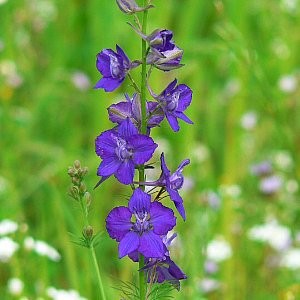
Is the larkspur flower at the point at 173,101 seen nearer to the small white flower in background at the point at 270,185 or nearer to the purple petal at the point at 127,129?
the purple petal at the point at 127,129

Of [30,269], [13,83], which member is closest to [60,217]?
[30,269]

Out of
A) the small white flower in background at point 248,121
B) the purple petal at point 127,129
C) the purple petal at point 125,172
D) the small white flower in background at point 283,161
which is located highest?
the small white flower in background at point 248,121

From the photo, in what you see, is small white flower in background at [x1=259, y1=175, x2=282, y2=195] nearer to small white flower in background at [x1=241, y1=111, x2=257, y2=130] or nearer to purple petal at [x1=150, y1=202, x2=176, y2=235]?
small white flower in background at [x1=241, y1=111, x2=257, y2=130]

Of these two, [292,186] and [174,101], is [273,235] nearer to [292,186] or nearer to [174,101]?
[292,186]

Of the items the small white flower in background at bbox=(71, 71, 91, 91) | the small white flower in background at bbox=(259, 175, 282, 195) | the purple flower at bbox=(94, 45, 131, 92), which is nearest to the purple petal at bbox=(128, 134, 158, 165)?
the purple flower at bbox=(94, 45, 131, 92)

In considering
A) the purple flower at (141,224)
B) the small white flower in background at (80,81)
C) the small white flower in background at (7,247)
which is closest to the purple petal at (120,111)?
the purple flower at (141,224)

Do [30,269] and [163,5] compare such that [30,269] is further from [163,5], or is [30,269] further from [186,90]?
[163,5]
